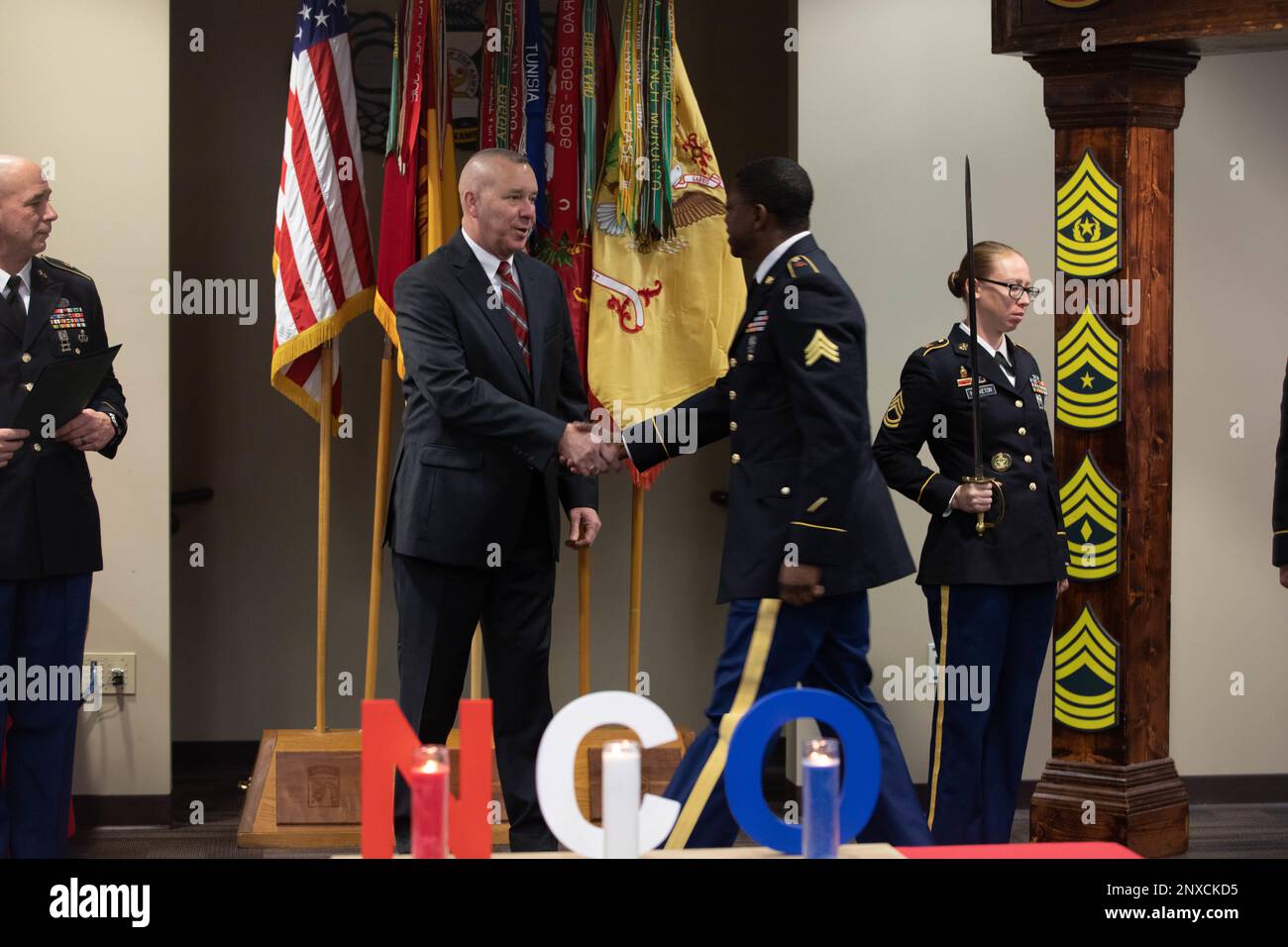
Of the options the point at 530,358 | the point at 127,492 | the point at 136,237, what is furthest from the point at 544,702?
the point at 136,237

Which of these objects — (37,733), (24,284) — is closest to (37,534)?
(37,733)

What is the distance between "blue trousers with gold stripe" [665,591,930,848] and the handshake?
648 millimetres

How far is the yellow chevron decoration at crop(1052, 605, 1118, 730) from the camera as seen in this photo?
4.00 m

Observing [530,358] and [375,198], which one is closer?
[530,358]

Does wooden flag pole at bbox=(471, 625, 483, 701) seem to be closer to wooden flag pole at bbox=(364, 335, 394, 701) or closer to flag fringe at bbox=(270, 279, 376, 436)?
wooden flag pole at bbox=(364, 335, 394, 701)

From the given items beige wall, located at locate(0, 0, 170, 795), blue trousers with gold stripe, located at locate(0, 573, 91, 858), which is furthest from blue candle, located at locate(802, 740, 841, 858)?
beige wall, located at locate(0, 0, 170, 795)

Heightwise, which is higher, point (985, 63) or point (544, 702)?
point (985, 63)

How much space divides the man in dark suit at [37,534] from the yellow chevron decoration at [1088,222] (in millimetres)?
2358

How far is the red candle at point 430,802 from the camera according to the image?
196 cm

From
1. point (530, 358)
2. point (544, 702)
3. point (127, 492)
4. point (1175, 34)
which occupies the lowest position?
point (544, 702)

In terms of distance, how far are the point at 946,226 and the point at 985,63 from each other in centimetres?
49

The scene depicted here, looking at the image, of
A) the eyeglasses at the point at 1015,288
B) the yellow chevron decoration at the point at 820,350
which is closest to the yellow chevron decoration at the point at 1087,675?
the eyeglasses at the point at 1015,288

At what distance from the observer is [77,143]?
439 cm

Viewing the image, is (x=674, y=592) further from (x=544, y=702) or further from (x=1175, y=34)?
(x=1175, y=34)
